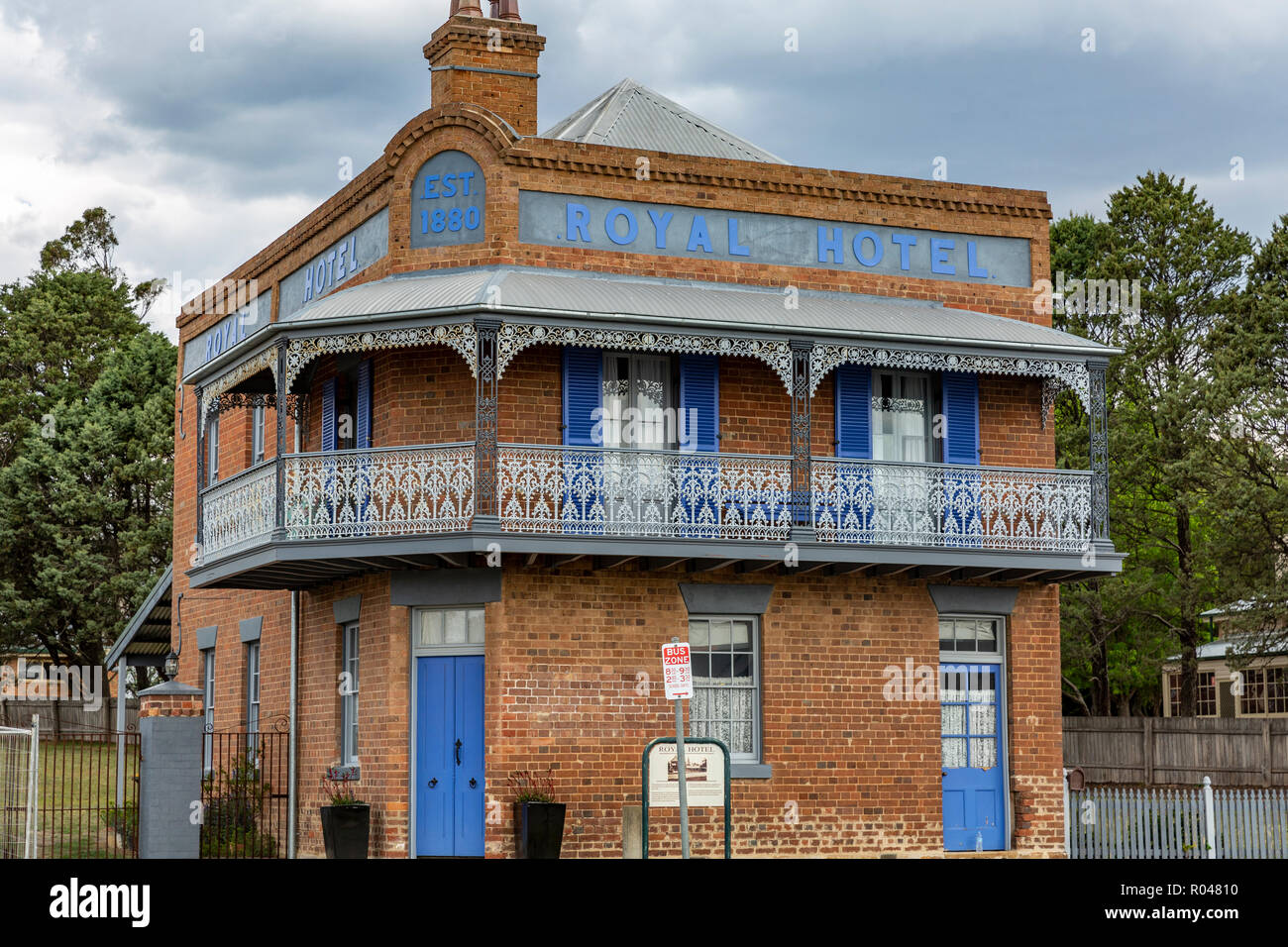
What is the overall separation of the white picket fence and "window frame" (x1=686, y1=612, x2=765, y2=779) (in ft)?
15.3

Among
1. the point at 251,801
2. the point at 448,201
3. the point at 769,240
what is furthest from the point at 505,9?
the point at 251,801

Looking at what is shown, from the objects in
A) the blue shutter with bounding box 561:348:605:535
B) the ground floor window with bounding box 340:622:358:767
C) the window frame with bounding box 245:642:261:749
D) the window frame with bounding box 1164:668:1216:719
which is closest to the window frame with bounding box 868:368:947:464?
the blue shutter with bounding box 561:348:605:535

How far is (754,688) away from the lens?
19625mm

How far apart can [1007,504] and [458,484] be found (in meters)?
6.68

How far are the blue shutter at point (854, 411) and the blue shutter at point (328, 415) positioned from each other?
6.31 meters

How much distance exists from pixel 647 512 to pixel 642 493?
0.38m

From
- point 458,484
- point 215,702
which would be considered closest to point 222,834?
point 215,702

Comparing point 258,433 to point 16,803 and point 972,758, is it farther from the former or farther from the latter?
point 972,758

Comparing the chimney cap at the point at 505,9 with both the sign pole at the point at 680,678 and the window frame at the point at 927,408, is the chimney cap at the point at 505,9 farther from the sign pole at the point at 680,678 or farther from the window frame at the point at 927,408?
the sign pole at the point at 680,678

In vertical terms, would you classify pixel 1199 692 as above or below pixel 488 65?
below

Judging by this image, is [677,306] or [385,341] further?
[677,306]

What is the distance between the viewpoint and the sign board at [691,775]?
17.7 metres

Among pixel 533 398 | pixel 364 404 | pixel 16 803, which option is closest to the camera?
Answer: pixel 16 803

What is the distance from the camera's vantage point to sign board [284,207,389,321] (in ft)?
68.5
